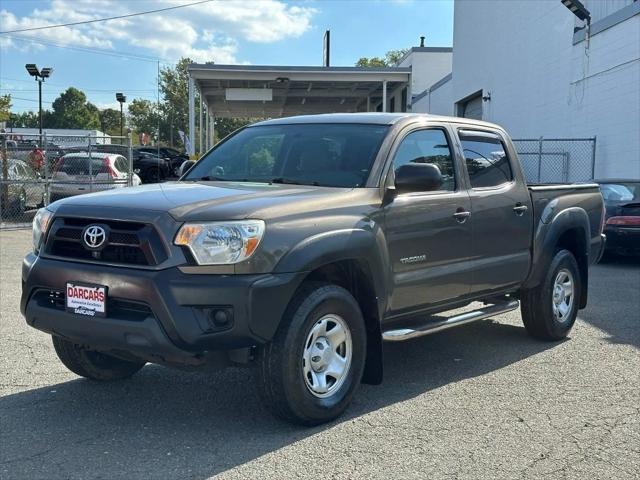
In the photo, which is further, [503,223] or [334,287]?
[503,223]

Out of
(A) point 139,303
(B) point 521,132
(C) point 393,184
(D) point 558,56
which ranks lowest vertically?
(A) point 139,303

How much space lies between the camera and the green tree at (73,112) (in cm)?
9888

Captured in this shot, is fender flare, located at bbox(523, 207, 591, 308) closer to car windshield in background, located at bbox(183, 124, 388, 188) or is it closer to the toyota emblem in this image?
car windshield in background, located at bbox(183, 124, 388, 188)

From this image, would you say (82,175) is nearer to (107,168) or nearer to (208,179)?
(107,168)

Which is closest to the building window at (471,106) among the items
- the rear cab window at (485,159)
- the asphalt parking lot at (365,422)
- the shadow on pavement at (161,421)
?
the rear cab window at (485,159)

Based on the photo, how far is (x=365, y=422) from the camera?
438 centimetres

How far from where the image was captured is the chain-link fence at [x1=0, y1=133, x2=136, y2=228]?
636 inches

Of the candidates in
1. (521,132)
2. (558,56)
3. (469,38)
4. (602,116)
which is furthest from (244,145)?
(469,38)

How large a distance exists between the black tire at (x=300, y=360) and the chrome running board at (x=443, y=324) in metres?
0.47

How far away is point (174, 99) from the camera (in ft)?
221

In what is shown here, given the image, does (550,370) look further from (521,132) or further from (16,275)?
(521,132)

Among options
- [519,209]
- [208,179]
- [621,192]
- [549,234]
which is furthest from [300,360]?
[621,192]

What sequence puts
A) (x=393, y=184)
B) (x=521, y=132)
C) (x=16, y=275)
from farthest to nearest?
(x=521, y=132) → (x=16, y=275) → (x=393, y=184)

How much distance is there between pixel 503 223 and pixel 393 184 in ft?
→ 4.66
